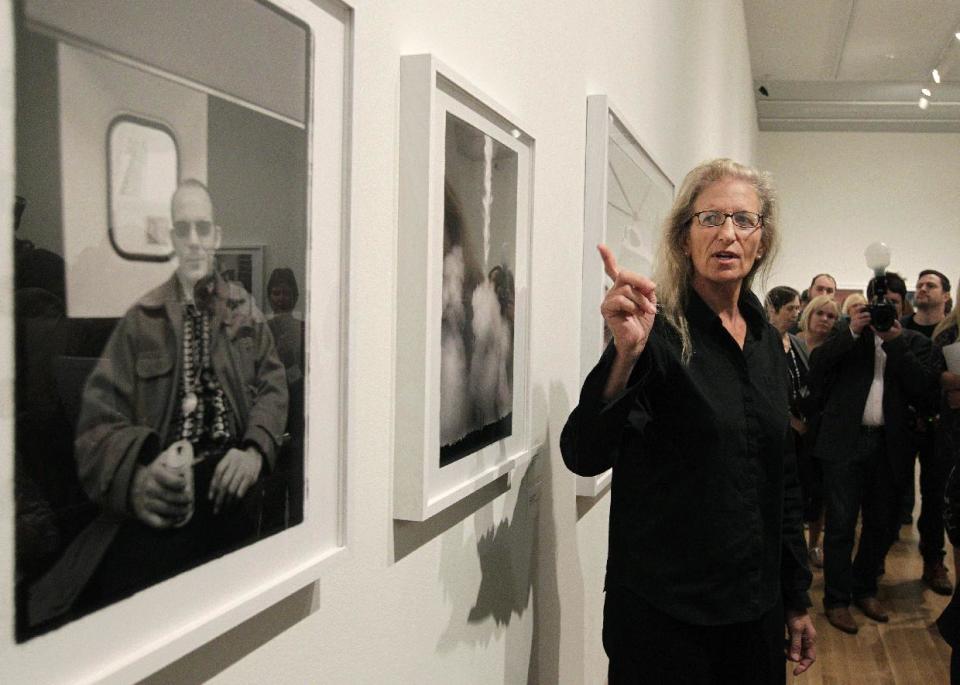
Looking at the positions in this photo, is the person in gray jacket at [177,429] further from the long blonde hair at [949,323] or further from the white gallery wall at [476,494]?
the long blonde hair at [949,323]

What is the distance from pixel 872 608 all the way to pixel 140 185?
5.20 meters

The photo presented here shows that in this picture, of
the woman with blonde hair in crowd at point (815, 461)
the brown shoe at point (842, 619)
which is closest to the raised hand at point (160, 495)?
the brown shoe at point (842, 619)

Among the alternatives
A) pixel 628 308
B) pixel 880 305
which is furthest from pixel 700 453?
pixel 880 305

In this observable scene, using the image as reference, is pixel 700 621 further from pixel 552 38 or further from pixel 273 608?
pixel 552 38

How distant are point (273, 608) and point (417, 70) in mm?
800

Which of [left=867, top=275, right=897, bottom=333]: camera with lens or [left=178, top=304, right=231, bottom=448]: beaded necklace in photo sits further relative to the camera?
[left=867, top=275, right=897, bottom=333]: camera with lens

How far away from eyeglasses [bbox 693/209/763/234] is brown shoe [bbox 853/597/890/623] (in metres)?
3.80

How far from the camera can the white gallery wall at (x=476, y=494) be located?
1.05 metres

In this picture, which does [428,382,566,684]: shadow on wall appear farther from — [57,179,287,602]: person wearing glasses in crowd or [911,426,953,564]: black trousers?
[911,426,953,564]: black trousers

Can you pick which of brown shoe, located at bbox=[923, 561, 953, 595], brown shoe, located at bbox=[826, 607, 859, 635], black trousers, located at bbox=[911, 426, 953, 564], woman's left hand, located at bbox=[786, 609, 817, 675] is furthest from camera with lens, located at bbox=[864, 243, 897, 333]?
woman's left hand, located at bbox=[786, 609, 817, 675]

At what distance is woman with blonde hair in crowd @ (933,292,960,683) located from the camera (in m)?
2.62

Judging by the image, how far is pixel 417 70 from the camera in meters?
1.26

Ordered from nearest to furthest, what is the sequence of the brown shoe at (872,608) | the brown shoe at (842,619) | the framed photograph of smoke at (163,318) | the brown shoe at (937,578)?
the framed photograph of smoke at (163,318)
the brown shoe at (842,619)
the brown shoe at (872,608)
the brown shoe at (937,578)

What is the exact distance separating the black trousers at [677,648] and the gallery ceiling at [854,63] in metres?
7.42
